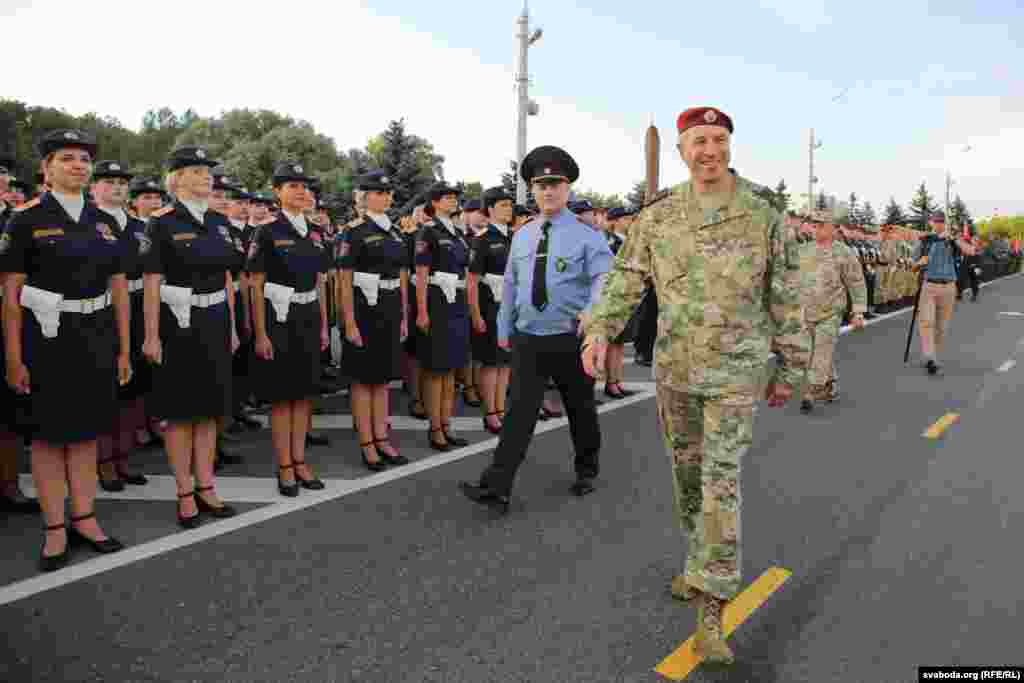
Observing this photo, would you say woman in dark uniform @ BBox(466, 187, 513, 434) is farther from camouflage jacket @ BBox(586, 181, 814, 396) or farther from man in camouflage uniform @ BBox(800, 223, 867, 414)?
camouflage jacket @ BBox(586, 181, 814, 396)

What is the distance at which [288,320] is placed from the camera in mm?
5582

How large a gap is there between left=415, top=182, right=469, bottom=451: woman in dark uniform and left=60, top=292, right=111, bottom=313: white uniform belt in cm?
273

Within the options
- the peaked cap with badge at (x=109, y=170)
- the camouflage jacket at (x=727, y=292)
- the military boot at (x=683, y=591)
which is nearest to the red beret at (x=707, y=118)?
the camouflage jacket at (x=727, y=292)

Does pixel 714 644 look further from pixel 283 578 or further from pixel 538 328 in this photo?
pixel 538 328

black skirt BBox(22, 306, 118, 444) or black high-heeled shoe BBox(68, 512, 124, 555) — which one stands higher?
black skirt BBox(22, 306, 118, 444)

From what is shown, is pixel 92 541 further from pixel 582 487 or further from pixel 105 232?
pixel 582 487

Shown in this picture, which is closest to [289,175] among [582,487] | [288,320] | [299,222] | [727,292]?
[299,222]

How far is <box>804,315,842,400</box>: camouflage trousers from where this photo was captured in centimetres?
894

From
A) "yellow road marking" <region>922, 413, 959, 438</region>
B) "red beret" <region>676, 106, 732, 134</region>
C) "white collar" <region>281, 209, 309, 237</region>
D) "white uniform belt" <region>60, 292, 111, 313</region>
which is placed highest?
"red beret" <region>676, 106, 732, 134</region>

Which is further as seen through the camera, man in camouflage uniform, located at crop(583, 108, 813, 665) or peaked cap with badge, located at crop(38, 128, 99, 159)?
peaked cap with badge, located at crop(38, 128, 99, 159)

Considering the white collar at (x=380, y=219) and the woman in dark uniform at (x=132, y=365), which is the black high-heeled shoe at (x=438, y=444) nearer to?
the white collar at (x=380, y=219)

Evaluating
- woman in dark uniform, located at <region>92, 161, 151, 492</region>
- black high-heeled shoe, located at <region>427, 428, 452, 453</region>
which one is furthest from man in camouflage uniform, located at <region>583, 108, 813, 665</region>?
woman in dark uniform, located at <region>92, 161, 151, 492</region>

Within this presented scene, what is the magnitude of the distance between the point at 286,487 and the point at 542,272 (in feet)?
7.58

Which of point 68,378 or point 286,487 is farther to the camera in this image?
Answer: point 286,487
